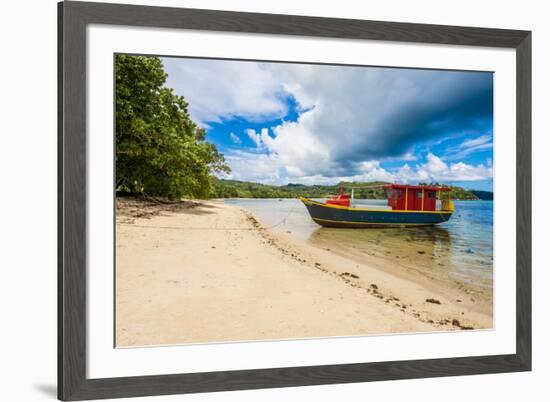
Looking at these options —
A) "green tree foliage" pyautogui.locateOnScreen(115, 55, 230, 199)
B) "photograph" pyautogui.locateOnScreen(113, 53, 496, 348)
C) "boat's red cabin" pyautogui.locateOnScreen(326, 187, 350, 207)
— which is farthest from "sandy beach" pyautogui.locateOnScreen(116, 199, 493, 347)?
"boat's red cabin" pyautogui.locateOnScreen(326, 187, 350, 207)

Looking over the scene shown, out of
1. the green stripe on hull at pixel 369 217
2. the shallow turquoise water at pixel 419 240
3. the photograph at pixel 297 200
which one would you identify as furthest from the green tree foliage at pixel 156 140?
the green stripe on hull at pixel 369 217

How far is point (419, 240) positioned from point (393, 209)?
26cm

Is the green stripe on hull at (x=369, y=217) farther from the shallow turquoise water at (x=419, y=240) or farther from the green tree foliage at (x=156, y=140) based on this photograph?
the green tree foliage at (x=156, y=140)

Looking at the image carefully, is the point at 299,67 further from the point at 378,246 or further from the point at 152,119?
the point at 378,246

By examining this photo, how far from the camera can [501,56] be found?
2.33m

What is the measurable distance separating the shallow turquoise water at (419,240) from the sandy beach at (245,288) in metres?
0.06

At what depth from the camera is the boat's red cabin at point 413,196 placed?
7.89 ft

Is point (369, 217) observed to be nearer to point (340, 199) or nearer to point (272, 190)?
point (340, 199)

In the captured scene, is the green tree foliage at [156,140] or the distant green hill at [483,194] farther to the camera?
the distant green hill at [483,194]

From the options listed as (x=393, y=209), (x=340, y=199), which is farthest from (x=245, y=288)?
(x=393, y=209)

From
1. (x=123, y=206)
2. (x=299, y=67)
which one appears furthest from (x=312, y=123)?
(x=123, y=206)

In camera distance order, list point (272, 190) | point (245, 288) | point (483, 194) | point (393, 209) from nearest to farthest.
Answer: point (245, 288) → point (272, 190) → point (483, 194) → point (393, 209)

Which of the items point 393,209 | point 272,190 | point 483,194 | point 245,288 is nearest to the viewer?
point 245,288

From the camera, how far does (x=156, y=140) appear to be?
2.31 metres
